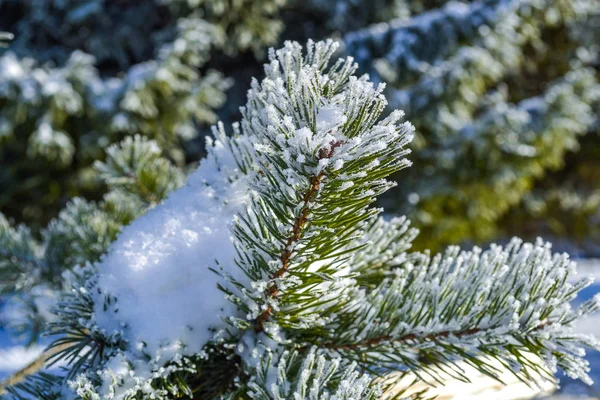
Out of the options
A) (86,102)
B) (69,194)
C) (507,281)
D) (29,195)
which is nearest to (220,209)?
(507,281)

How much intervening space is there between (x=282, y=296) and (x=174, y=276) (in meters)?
0.10

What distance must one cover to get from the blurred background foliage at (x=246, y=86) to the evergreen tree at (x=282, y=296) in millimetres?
3228

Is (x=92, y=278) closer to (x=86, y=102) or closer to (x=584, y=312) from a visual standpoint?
(x=584, y=312)

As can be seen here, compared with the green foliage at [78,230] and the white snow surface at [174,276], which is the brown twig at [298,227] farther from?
the green foliage at [78,230]

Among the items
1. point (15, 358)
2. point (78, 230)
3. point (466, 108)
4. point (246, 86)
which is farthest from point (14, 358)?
point (246, 86)

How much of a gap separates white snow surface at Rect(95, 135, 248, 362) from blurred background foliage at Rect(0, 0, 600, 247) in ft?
10.6

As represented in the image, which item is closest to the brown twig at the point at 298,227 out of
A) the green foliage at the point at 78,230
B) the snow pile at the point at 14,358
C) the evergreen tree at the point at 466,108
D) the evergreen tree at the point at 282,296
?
the evergreen tree at the point at 282,296

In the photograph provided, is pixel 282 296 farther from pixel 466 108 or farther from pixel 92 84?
pixel 466 108

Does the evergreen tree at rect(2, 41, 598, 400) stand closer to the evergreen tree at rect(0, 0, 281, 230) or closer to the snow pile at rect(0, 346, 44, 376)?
the snow pile at rect(0, 346, 44, 376)

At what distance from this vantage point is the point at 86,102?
3.63 m

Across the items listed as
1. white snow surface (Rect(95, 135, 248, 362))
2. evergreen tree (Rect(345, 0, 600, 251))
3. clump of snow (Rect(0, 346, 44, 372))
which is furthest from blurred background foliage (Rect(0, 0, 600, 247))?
white snow surface (Rect(95, 135, 248, 362))

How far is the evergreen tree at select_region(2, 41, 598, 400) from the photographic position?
38 cm

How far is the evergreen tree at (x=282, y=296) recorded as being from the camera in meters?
0.38

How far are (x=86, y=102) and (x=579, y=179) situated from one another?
499cm
